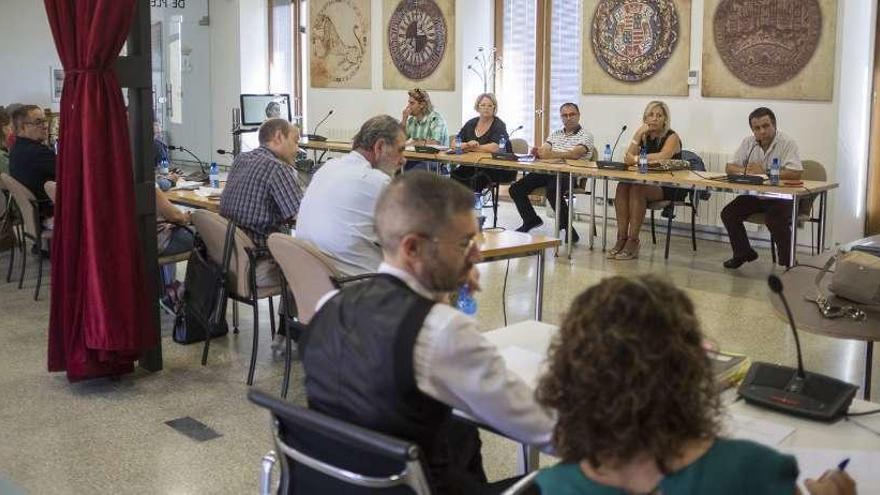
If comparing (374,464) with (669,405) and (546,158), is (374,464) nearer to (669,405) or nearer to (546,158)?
(669,405)

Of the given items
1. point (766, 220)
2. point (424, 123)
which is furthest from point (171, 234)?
point (424, 123)

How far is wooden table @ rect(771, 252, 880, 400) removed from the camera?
2.75 m

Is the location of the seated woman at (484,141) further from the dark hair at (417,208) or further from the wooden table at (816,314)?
the dark hair at (417,208)

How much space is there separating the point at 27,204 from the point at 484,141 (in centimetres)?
437

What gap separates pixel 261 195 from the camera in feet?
15.6

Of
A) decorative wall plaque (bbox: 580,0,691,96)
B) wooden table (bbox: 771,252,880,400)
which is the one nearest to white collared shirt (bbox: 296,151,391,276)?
wooden table (bbox: 771,252,880,400)

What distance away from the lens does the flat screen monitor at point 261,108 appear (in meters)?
10.0

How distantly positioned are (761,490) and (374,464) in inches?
29.3

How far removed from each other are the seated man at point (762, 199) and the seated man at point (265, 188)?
375cm

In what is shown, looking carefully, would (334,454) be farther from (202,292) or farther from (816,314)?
(202,292)

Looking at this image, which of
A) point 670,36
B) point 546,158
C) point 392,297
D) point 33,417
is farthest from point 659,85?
point 392,297

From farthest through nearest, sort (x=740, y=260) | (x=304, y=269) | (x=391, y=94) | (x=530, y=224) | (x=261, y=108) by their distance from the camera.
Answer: (x=391, y=94)
(x=261, y=108)
(x=530, y=224)
(x=740, y=260)
(x=304, y=269)

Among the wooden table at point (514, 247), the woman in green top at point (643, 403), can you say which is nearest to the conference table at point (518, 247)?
the wooden table at point (514, 247)

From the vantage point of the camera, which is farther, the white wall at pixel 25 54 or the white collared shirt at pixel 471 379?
the white wall at pixel 25 54
